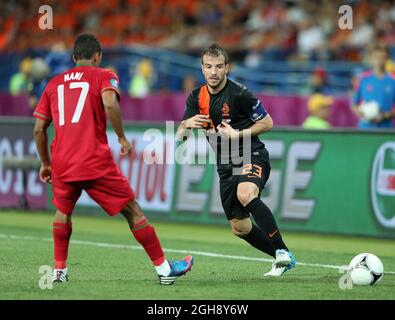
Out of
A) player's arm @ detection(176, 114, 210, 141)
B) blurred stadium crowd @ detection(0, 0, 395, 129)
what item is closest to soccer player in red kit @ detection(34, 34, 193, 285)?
player's arm @ detection(176, 114, 210, 141)

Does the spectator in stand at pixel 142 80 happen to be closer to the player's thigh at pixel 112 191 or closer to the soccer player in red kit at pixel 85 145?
the soccer player in red kit at pixel 85 145

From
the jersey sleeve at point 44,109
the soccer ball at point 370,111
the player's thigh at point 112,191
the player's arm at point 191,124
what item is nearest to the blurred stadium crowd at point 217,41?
the soccer ball at point 370,111

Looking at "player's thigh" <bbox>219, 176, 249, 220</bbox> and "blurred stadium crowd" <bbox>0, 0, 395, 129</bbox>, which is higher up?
"blurred stadium crowd" <bbox>0, 0, 395, 129</bbox>

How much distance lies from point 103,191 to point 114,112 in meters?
0.68

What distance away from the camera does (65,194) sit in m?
8.30

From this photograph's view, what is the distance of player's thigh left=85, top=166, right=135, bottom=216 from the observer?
27.0 feet

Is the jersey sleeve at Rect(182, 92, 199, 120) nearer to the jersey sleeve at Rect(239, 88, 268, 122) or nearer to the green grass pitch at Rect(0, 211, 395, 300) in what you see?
the jersey sleeve at Rect(239, 88, 268, 122)

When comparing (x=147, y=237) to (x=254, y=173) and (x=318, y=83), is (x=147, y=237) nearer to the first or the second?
(x=254, y=173)

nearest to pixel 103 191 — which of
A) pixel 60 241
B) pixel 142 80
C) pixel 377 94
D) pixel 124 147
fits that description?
pixel 124 147

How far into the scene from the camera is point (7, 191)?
1670cm

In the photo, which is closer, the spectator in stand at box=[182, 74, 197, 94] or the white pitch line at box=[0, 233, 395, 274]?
the white pitch line at box=[0, 233, 395, 274]

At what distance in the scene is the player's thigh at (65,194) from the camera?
27.2 ft
